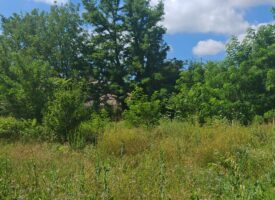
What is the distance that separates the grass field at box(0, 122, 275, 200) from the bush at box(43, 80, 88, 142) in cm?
99

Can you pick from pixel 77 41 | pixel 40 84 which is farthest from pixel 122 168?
pixel 77 41

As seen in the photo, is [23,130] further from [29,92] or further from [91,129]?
[91,129]

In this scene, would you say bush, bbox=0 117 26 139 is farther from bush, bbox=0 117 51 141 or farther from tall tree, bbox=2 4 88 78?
tall tree, bbox=2 4 88 78

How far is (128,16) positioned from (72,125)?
21088mm

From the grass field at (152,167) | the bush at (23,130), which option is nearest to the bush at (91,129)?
the grass field at (152,167)

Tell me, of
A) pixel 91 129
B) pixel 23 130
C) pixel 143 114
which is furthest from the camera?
pixel 143 114

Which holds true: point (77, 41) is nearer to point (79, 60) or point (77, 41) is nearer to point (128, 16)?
point (79, 60)

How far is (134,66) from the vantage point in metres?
29.8

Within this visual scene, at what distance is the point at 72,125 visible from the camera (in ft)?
38.2

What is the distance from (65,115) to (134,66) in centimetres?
1869

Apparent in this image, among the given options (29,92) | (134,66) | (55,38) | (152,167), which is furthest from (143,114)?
(55,38)

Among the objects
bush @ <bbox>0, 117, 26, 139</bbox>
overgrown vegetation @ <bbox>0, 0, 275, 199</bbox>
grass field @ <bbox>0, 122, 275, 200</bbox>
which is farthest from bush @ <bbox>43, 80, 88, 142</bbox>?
bush @ <bbox>0, 117, 26, 139</bbox>

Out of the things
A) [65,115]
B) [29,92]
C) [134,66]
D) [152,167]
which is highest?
[134,66]

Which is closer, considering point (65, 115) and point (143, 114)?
point (65, 115)
